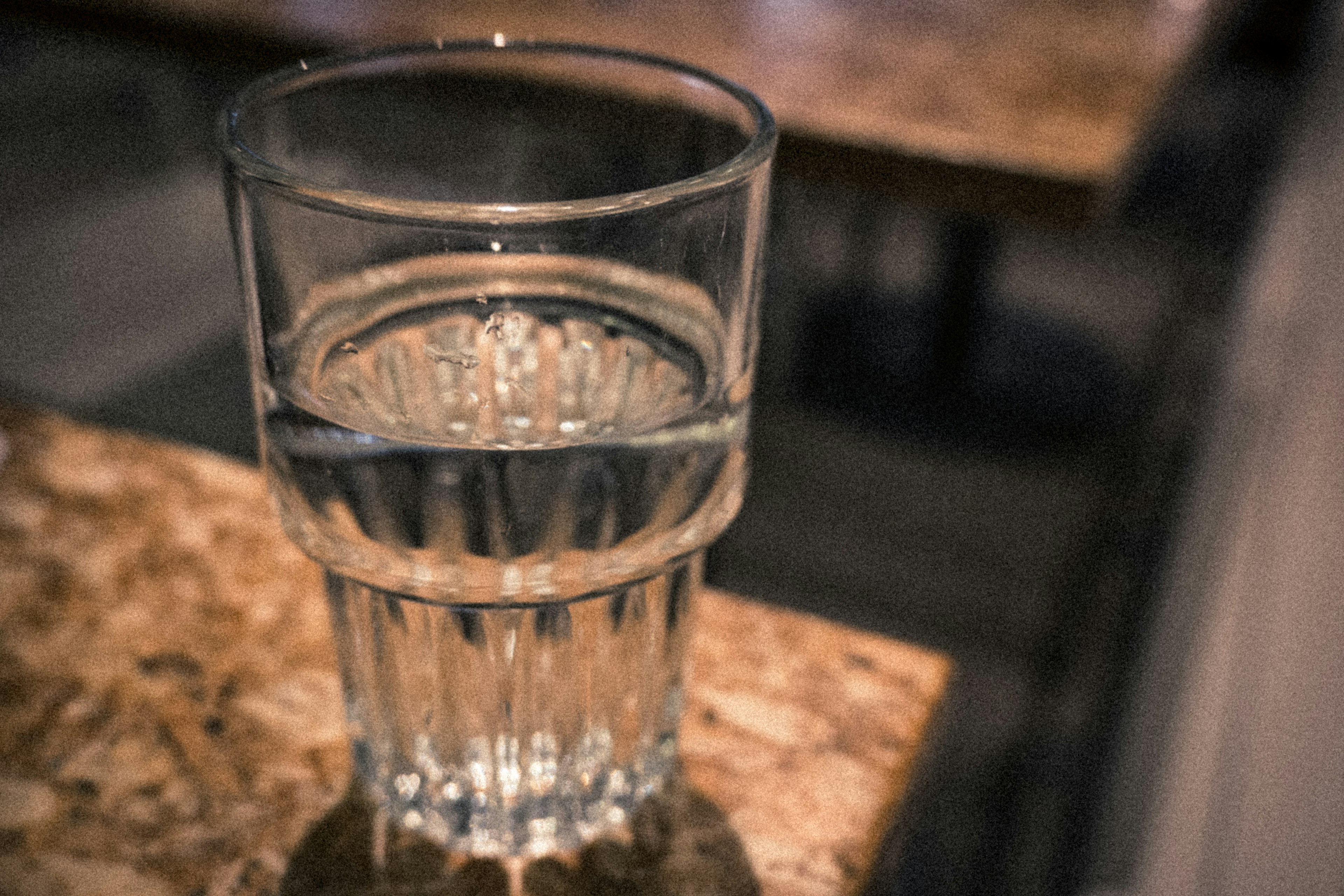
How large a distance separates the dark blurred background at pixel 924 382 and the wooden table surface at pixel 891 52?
3cm

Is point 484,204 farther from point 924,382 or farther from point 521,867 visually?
point 924,382

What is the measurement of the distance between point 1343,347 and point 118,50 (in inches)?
57.2

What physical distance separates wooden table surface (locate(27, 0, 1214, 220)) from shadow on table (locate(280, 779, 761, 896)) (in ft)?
1.92

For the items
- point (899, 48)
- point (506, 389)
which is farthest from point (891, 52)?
point (506, 389)

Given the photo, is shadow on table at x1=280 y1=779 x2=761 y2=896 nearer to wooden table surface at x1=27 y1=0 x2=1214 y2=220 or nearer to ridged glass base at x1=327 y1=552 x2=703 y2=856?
ridged glass base at x1=327 y1=552 x2=703 y2=856

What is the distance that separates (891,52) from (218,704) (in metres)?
0.83

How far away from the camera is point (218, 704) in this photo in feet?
1.16

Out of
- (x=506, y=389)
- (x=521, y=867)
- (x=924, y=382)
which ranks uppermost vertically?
(x=506, y=389)

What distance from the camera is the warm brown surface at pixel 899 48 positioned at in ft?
2.74

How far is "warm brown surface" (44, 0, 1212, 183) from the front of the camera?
84 centimetres

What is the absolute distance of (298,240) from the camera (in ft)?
0.82

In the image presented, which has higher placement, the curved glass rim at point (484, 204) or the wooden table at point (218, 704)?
the curved glass rim at point (484, 204)

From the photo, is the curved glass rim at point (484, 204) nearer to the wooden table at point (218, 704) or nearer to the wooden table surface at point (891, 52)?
the wooden table at point (218, 704)

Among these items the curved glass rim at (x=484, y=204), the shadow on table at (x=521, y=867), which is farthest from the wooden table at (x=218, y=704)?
the curved glass rim at (x=484, y=204)
